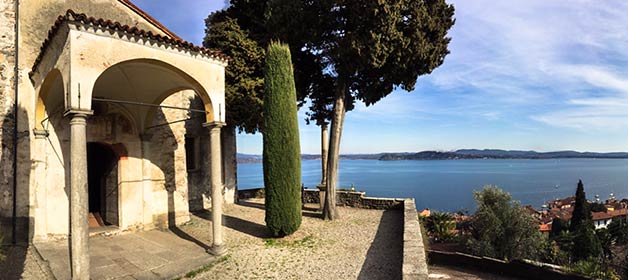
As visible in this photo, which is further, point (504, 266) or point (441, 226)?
point (441, 226)

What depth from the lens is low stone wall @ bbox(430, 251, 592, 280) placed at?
10.1 metres

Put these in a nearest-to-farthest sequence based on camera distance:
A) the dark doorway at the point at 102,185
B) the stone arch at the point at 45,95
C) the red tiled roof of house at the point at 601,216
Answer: the stone arch at the point at 45,95 < the dark doorway at the point at 102,185 < the red tiled roof of house at the point at 601,216

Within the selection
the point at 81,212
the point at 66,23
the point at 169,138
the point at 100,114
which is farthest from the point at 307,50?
the point at 81,212

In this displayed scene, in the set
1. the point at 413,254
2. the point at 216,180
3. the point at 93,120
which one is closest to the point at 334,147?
the point at 216,180

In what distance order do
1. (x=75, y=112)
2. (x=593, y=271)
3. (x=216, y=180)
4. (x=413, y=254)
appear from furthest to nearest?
(x=593, y=271) → (x=216, y=180) → (x=413, y=254) → (x=75, y=112)

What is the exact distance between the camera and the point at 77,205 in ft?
16.6

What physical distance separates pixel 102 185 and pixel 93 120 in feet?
7.12

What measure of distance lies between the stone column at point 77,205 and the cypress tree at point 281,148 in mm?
4229

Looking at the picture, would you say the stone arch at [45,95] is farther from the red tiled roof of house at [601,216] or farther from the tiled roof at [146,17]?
the red tiled roof of house at [601,216]

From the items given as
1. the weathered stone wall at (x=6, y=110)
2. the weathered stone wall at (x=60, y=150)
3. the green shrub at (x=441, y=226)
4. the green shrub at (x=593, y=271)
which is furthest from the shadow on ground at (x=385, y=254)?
the weathered stone wall at (x=6, y=110)

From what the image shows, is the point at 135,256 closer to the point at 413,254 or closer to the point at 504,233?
the point at 413,254

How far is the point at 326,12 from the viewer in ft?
33.7

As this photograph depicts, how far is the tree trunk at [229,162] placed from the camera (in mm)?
14727

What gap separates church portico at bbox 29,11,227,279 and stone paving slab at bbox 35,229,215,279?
0.48m
